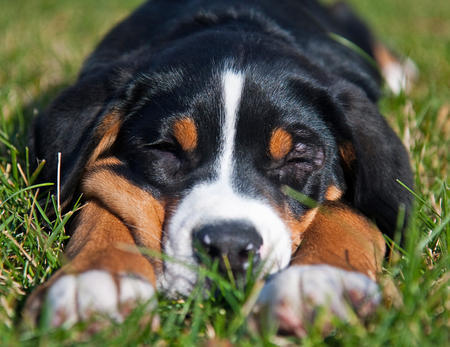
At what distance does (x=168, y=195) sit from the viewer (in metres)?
2.88

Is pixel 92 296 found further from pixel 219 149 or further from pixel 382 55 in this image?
pixel 382 55

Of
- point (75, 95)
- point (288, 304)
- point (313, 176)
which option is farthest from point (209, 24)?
point (288, 304)

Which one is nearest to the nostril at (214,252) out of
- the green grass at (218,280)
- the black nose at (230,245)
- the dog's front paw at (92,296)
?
the black nose at (230,245)

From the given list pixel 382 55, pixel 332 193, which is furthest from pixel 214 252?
pixel 382 55

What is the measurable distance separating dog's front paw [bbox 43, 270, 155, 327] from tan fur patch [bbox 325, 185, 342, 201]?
125 cm

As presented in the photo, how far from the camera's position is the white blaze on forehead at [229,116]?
286cm

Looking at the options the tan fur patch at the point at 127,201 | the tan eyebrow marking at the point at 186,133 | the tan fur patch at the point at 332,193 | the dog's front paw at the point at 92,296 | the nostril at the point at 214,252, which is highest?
the tan eyebrow marking at the point at 186,133

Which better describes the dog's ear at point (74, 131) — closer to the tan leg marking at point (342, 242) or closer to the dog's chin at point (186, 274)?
the dog's chin at point (186, 274)

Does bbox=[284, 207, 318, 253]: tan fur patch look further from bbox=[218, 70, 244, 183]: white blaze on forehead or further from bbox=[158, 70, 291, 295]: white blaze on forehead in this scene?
bbox=[218, 70, 244, 183]: white blaze on forehead

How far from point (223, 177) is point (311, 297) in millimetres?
785

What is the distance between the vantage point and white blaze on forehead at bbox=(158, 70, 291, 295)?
2553mm

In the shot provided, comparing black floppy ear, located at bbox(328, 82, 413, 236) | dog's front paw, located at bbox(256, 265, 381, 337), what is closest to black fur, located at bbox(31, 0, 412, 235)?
black floppy ear, located at bbox(328, 82, 413, 236)

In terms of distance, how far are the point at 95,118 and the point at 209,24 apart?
1235 mm

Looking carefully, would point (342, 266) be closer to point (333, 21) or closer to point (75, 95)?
point (75, 95)
